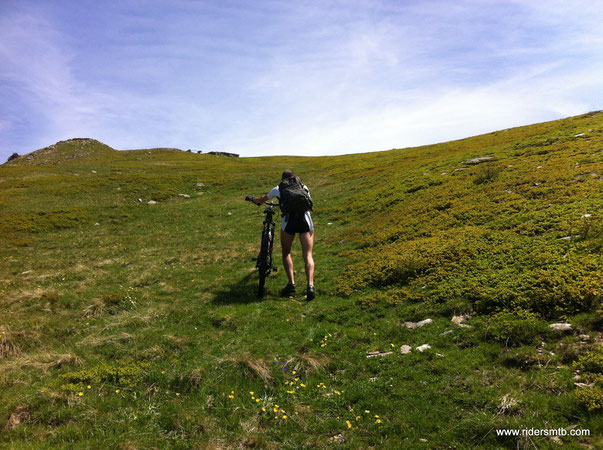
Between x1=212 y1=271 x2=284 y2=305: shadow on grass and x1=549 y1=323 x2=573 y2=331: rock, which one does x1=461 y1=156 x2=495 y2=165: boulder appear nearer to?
x1=212 y1=271 x2=284 y2=305: shadow on grass

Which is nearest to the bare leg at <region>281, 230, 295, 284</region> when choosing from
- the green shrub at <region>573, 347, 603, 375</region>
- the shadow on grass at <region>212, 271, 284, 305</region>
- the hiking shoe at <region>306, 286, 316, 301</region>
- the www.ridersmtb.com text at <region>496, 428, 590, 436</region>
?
the hiking shoe at <region>306, 286, 316, 301</region>

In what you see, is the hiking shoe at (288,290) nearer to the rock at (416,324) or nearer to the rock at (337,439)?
the rock at (416,324)

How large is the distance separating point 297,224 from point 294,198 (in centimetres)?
96

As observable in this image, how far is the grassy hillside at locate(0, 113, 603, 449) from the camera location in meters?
5.07

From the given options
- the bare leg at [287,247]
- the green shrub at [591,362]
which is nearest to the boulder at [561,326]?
the green shrub at [591,362]

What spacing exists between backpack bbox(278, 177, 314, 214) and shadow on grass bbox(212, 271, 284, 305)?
3587mm

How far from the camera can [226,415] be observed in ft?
18.4

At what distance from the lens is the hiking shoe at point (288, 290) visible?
448 inches

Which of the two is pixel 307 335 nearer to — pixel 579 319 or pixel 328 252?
pixel 579 319

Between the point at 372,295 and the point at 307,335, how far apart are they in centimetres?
310

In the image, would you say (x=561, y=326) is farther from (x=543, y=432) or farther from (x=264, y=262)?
(x=264, y=262)

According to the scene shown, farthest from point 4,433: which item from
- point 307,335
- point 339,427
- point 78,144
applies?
point 78,144

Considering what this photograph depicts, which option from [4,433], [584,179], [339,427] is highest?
[584,179]

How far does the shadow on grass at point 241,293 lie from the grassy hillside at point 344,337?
0.12m
